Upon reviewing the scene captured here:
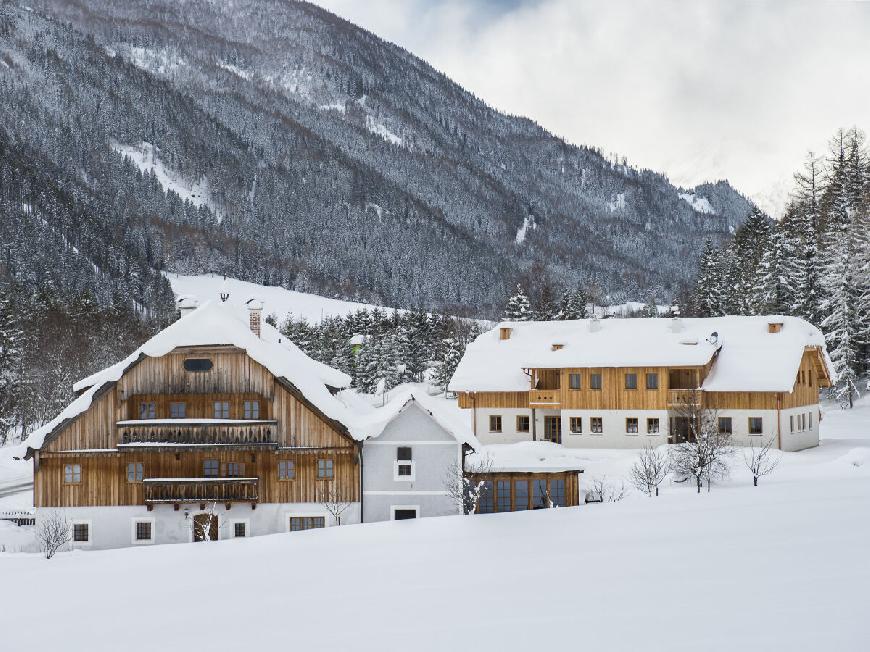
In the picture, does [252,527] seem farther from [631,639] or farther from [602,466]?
[631,639]

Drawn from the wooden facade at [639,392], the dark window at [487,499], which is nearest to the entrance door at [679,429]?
the wooden facade at [639,392]

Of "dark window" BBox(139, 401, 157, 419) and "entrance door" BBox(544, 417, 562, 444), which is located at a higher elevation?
Result: "dark window" BBox(139, 401, 157, 419)

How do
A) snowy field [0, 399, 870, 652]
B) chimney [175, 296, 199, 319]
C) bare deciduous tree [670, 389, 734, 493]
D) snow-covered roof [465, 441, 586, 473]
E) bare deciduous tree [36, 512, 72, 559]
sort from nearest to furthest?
snowy field [0, 399, 870, 652] < bare deciduous tree [36, 512, 72, 559] < bare deciduous tree [670, 389, 734, 493] < snow-covered roof [465, 441, 586, 473] < chimney [175, 296, 199, 319]

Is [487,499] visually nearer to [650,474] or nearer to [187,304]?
[650,474]

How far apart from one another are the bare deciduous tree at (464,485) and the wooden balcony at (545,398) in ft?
51.3

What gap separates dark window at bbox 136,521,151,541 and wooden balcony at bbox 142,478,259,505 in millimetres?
1012

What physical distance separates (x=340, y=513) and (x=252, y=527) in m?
3.62

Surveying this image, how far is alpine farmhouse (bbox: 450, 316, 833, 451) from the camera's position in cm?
4844

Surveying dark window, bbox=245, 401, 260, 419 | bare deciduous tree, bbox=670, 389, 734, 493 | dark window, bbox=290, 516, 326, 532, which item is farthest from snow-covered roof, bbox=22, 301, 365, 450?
bare deciduous tree, bbox=670, 389, 734, 493

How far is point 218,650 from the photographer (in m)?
13.3

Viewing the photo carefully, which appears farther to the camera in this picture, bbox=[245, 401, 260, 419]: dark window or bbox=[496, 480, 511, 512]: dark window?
bbox=[496, 480, 511, 512]: dark window

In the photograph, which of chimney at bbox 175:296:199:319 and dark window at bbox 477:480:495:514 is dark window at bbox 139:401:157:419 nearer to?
chimney at bbox 175:296:199:319

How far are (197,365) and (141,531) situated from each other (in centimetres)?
695

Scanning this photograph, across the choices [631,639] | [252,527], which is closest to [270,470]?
[252,527]
